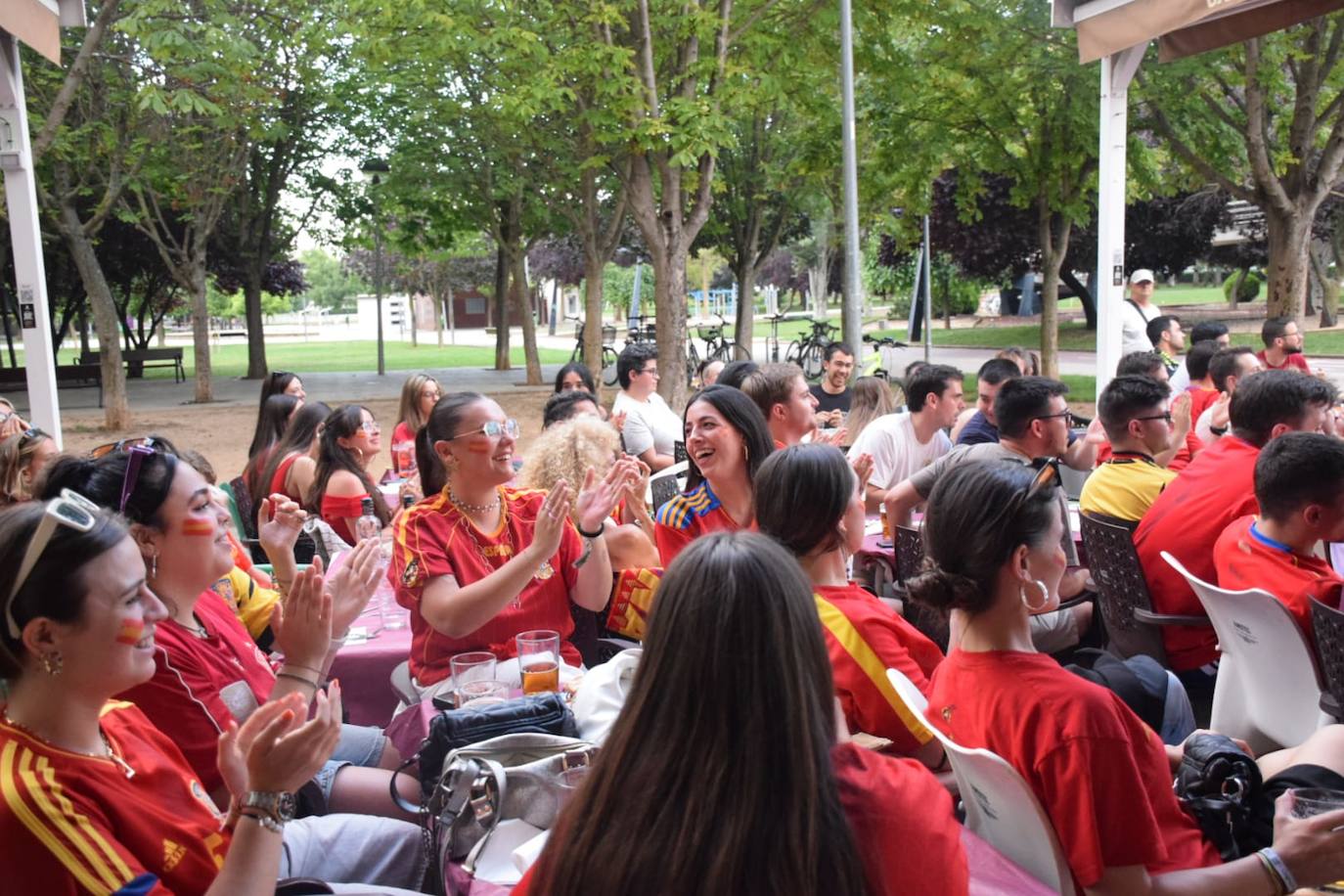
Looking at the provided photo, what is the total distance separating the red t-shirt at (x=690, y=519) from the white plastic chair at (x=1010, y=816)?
2006 millimetres

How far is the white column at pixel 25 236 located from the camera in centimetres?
716

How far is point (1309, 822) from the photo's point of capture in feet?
7.30

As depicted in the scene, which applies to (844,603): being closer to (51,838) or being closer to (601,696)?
(601,696)

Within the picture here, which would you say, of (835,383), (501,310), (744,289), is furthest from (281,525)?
(501,310)

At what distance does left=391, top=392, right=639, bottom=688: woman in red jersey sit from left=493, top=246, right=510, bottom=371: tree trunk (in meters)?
19.3

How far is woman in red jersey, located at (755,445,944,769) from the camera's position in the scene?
2.83 m

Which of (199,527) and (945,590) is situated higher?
(199,527)

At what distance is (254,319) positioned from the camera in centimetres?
2447

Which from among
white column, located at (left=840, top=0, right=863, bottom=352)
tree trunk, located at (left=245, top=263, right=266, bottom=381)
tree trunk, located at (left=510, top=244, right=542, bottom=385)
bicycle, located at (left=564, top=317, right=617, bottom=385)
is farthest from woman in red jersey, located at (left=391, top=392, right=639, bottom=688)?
bicycle, located at (left=564, top=317, right=617, bottom=385)

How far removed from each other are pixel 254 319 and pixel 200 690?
23487mm

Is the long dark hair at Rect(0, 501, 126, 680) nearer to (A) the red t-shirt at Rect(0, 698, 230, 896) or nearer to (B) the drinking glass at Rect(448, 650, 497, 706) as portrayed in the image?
(A) the red t-shirt at Rect(0, 698, 230, 896)

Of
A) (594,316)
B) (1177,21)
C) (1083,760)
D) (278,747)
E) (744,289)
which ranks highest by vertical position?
(1177,21)

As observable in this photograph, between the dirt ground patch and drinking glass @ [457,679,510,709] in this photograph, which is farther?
the dirt ground patch

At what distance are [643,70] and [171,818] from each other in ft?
37.4
